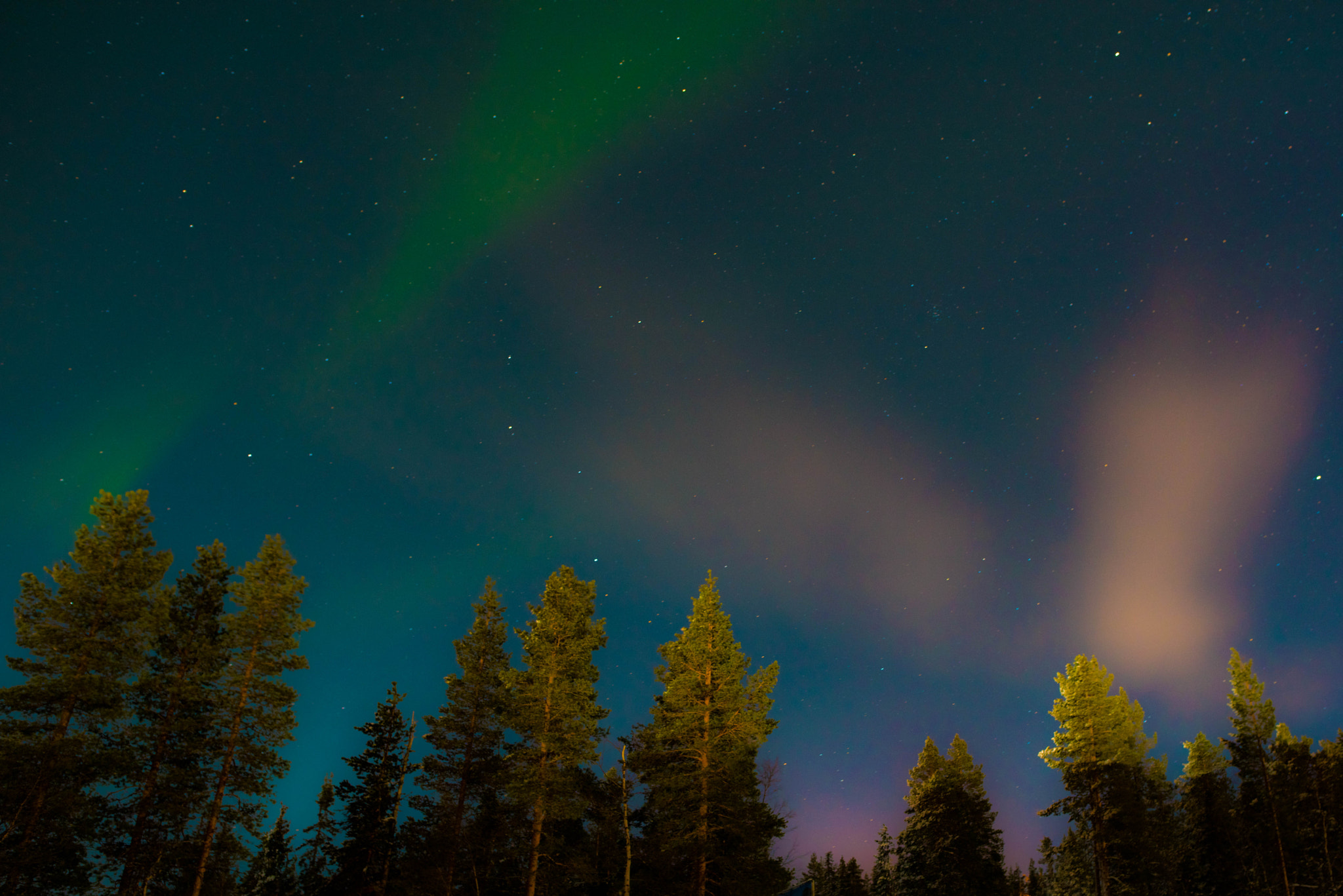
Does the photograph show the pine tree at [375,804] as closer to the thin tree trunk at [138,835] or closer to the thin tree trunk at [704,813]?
the thin tree trunk at [138,835]

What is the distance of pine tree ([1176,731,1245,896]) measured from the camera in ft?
123

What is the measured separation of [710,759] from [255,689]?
597 inches

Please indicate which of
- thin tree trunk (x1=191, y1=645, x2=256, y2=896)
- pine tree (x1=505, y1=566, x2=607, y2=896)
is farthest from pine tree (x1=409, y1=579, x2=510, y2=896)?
thin tree trunk (x1=191, y1=645, x2=256, y2=896)

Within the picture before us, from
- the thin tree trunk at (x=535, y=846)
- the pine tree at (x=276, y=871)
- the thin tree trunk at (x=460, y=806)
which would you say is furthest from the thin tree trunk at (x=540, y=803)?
the pine tree at (x=276, y=871)

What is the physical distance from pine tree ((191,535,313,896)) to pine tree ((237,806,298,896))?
27543 millimetres

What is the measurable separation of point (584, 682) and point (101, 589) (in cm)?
1517

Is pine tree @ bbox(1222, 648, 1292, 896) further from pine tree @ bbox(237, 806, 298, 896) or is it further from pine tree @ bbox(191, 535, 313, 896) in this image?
pine tree @ bbox(237, 806, 298, 896)

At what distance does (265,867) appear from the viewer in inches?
1821

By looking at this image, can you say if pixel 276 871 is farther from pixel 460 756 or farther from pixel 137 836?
pixel 137 836

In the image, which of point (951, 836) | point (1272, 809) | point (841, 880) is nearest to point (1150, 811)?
point (1272, 809)

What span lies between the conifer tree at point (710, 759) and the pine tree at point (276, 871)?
3346cm

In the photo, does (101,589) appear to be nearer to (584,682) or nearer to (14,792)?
(14,792)

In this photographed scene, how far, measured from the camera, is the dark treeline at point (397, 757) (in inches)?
744

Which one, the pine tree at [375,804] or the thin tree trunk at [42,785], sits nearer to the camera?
the thin tree trunk at [42,785]
